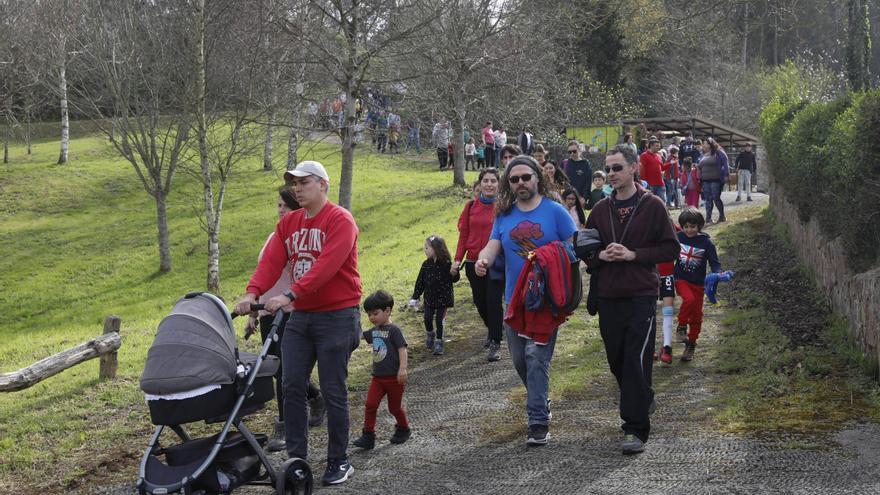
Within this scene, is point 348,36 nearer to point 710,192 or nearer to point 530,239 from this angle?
point 710,192

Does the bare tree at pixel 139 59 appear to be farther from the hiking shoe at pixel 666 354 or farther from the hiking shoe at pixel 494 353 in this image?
the hiking shoe at pixel 666 354

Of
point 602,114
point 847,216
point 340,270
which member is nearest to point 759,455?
point 340,270

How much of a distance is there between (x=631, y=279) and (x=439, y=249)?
4.45 meters

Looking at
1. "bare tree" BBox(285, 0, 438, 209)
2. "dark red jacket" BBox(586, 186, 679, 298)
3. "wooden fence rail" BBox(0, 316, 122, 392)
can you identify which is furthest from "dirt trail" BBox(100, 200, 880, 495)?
"bare tree" BBox(285, 0, 438, 209)

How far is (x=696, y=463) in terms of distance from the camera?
620 centimetres

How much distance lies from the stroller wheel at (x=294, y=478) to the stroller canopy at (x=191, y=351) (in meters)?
0.70

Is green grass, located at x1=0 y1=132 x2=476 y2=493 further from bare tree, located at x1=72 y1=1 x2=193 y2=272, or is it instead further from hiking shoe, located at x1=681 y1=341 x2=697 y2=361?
bare tree, located at x1=72 y1=1 x2=193 y2=272

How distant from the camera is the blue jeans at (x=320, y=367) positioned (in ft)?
20.7

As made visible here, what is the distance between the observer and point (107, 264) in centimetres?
2695

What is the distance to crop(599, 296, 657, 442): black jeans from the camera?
6.54 meters

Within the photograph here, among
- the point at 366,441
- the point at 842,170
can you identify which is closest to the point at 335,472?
the point at 366,441

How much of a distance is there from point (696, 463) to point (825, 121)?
27.8 ft

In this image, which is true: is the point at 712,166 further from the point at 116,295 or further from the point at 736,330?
the point at 116,295

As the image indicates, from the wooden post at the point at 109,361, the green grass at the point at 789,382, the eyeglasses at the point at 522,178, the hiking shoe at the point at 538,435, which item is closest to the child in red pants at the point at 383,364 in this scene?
the hiking shoe at the point at 538,435
